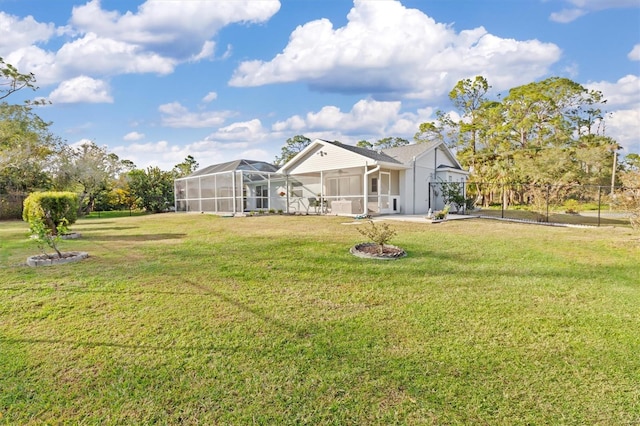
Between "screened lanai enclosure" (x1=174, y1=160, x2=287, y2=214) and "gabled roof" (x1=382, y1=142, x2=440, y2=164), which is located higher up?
"gabled roof" (x1=382, y1=142, x2=440, y2=164)

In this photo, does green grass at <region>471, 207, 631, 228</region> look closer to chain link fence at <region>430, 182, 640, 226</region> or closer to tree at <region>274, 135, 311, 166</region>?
chain link fence at <region>430, 182, 640, 226</region>

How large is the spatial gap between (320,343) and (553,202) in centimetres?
1851

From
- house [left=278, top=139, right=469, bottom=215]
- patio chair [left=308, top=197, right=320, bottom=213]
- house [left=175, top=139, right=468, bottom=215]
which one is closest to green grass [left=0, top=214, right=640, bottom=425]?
house [left=278, top=139, right=469, bottom=215]

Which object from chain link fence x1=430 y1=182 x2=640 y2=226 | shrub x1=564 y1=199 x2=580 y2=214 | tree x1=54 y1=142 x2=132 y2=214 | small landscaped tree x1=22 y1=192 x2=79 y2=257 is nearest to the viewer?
small landscaped tree x1=22 y1=192 x2=79 y2=257

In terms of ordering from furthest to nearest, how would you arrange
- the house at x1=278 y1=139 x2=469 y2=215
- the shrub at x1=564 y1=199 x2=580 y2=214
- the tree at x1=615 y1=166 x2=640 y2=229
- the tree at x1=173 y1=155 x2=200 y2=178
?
1. the tree at x1=173 y1=155 x2=200 y2=178
2. the shrub at x1=564 y1=199 x2=580 y2=214
3. the house at x1=278 y1=139 x2=469 y2=215
4. the tree at x1=615 y1=166 x2=640 y2=229

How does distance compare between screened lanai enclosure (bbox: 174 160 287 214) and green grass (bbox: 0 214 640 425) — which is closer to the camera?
green grass (bbox: 0 214 640 425)

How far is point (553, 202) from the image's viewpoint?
55.1 ft

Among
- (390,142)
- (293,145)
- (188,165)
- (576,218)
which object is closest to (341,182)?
(576,218)

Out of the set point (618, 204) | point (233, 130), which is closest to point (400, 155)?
point (618, 204)

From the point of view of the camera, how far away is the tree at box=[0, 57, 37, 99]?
14.1 metres

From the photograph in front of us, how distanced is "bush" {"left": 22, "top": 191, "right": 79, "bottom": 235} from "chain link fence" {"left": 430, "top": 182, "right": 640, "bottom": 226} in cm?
1567

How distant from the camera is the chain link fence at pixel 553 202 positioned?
9.12 metres

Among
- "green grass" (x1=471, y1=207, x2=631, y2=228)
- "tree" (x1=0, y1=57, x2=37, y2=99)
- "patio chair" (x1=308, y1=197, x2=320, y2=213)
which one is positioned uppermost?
"tree" (x1=0, y1=57, x2=37, y2=99)

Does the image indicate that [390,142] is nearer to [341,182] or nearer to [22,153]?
[341,182]
